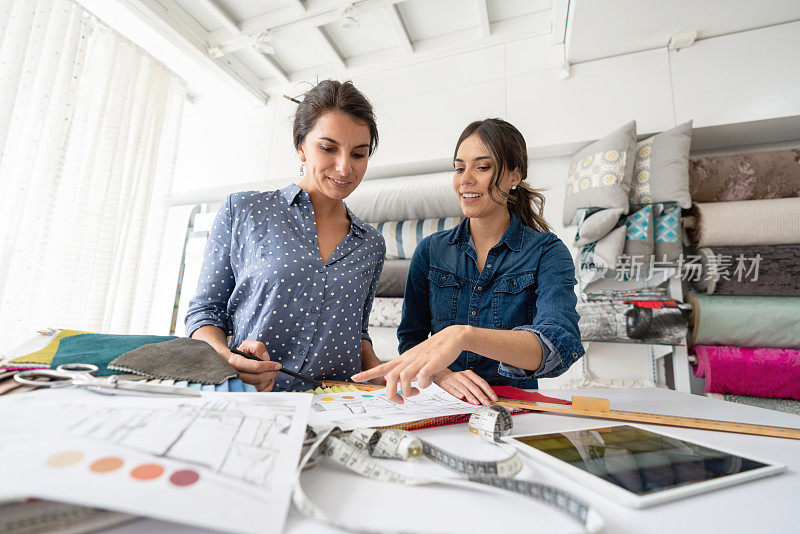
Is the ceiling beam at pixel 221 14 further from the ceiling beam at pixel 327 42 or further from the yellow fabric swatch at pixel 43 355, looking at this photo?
the yellow fabric swatch at pixel 43 355

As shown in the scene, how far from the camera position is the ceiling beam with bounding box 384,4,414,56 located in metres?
1.74

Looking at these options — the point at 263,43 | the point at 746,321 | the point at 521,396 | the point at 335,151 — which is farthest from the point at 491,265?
the point at 263,43

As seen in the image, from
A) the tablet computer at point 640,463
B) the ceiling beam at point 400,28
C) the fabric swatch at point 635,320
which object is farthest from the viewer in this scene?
the ceiling beam at point 400,28

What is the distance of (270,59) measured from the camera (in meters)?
2.12

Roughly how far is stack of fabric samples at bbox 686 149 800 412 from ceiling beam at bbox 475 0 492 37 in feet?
3.81

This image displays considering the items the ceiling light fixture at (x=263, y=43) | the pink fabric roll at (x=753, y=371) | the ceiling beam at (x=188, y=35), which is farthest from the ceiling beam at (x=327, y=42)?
the pink fabric roll at (x=753, y=371)

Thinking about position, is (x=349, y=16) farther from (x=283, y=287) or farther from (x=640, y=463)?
(x=640, y=463)

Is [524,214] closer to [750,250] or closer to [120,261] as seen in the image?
[750,250]

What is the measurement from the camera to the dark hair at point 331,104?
96cm

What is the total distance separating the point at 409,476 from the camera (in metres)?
0.32

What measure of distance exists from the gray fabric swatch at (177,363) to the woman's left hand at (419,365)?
20 cm

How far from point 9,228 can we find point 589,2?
2412 mm

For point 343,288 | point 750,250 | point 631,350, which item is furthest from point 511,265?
point 750,250

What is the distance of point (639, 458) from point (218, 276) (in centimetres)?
89
